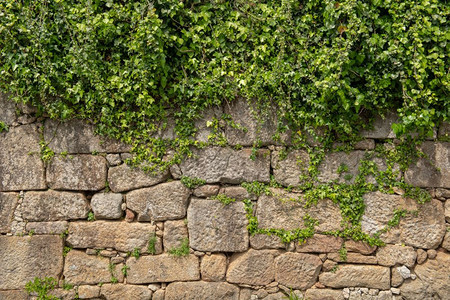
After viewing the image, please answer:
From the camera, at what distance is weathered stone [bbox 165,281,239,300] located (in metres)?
3.89

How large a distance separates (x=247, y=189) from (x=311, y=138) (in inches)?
27.9

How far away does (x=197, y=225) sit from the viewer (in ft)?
12.7

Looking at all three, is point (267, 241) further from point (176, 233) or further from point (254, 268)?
point (176, 233)

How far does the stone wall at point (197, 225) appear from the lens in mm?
3789

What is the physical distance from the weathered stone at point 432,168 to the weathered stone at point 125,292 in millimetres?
2496

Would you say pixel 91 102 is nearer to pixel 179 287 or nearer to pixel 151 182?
pixel 151 182

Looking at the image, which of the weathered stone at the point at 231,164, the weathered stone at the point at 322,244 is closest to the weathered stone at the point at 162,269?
the weathered stone at the point at 231,164

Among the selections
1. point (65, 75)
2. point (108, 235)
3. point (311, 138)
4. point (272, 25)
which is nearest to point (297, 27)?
point (272, 25)

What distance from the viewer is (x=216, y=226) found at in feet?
12.7

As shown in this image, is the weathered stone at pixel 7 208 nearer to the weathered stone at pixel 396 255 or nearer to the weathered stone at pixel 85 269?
the weathered stone at pixel 85 269

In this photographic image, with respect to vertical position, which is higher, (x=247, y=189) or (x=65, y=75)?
(x=65, y=75)

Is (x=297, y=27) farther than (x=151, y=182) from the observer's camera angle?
No

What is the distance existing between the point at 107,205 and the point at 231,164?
3.86ft

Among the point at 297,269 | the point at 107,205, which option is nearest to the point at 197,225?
the point at 107,205
